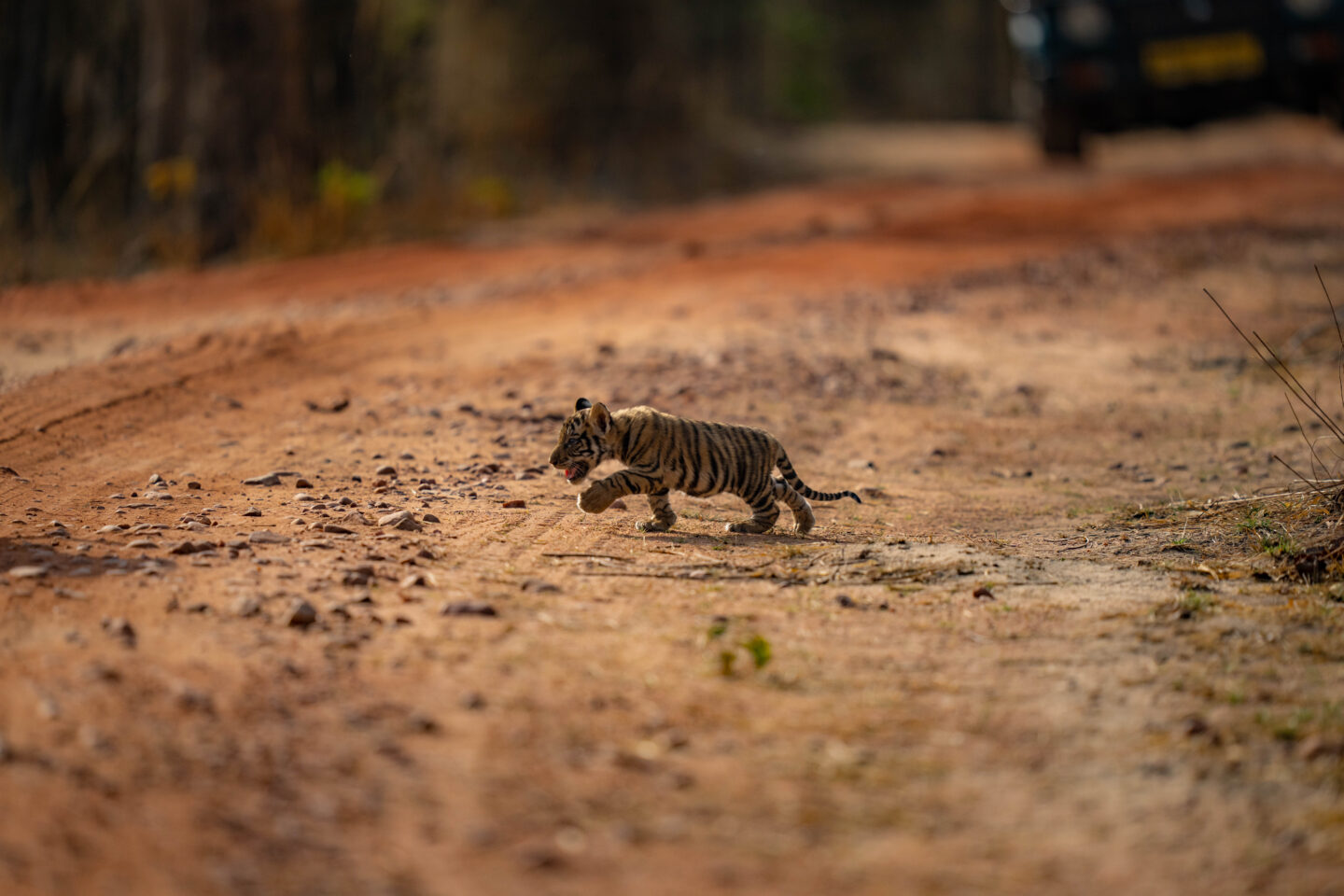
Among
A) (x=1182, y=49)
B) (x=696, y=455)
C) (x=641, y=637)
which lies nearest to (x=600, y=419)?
(x=696, y=455)

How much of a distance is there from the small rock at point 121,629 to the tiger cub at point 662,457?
193 cm

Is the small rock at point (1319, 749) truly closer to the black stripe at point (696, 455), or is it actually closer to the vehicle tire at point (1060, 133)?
the black stripe at point (696, 455)

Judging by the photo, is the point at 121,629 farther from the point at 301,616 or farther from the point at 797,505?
the point at 797,505

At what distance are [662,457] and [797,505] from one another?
621 mm

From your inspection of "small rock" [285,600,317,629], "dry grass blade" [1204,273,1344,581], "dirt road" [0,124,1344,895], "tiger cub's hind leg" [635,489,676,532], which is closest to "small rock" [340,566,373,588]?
"dirt road" [0,124,1344,895]

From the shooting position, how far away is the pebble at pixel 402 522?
5.21 m

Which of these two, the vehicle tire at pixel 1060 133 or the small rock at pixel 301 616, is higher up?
the vehicle tire at pixel 1060 133

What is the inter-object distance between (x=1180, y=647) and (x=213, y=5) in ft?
42.4

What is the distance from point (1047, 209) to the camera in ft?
50.6

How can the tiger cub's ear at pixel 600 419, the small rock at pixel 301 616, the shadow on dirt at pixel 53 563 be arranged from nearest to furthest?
the small rock at pixel 301 616
the shadow on dirt at pixel 53 563
the tiger cub's ear at pixel 600 419

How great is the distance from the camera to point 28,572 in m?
4.38

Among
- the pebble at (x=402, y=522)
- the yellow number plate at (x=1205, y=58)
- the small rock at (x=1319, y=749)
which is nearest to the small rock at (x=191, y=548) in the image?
the pebble at (x=402, y=522)

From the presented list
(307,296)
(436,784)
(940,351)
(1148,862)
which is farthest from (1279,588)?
(307,296)

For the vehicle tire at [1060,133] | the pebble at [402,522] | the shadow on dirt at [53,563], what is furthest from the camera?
the vehicle tire at [1060,133]
